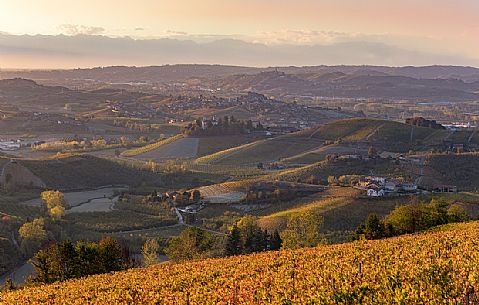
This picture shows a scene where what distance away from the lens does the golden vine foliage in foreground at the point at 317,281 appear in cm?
1944

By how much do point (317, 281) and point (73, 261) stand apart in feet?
78.8

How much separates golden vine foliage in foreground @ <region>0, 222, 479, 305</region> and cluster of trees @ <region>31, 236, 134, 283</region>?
7.33m

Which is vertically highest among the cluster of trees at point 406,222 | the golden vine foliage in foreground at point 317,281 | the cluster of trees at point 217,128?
the golden vine foliage in foreground at point 317,281

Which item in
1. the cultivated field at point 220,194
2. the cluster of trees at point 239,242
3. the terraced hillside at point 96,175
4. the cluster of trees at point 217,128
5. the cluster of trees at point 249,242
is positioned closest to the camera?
the cluster of trees at point 239,242

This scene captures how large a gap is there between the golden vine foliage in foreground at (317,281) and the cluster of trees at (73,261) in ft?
24.0

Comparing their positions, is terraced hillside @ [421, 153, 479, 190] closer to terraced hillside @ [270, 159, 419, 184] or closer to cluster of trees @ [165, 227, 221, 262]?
terraced hillside @ [270, 159, 419, 184]

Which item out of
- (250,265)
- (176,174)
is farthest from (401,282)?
(176,174)

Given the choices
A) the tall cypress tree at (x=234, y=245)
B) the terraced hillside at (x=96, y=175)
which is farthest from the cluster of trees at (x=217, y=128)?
the tall cypress tree at (x=234, y=245)

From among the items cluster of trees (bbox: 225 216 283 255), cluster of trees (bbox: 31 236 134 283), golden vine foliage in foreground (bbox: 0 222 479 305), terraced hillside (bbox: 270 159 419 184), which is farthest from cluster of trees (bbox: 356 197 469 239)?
terraced hillside (bbox: 270 159 419 184)

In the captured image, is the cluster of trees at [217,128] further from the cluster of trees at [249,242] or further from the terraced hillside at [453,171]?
the cluster of trees at [249,242]

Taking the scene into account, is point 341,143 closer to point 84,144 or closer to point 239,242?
point 84,144

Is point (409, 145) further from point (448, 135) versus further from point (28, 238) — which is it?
point (28, 238)

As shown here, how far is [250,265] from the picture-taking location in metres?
32.0

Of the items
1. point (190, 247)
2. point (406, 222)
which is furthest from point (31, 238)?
point (406, 222)
